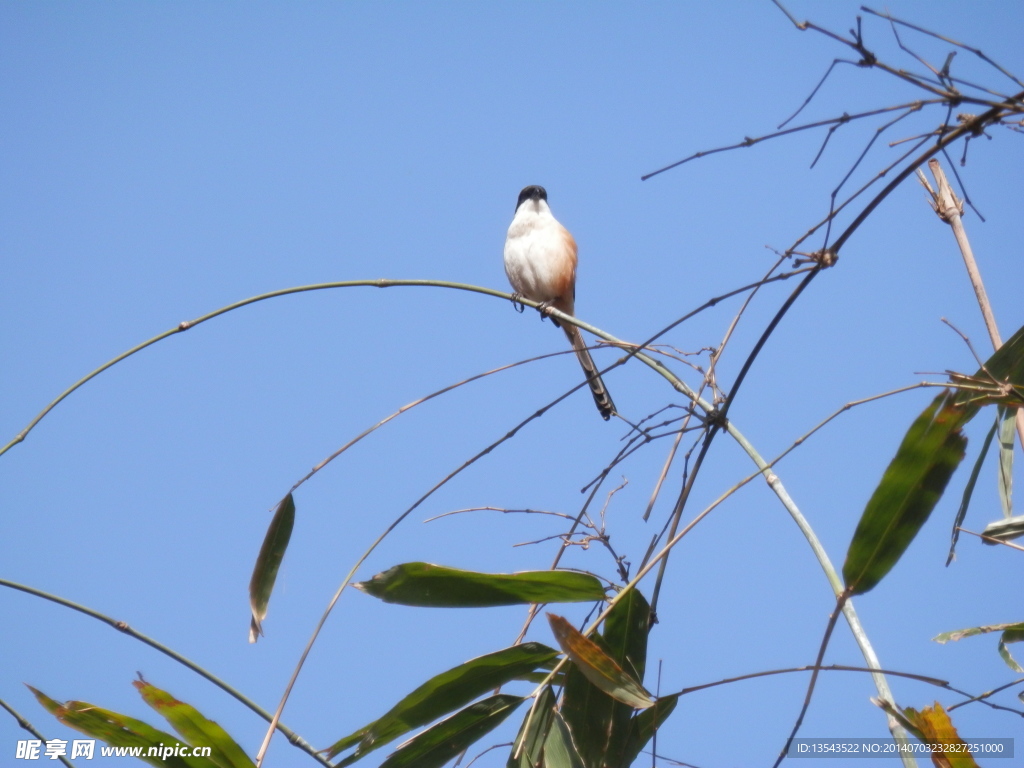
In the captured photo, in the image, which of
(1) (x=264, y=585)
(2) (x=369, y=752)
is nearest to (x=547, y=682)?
(2) (x=369, y=752)

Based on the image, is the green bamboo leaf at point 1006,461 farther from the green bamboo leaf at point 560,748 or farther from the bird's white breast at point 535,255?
the bird's white breast at point 535,255

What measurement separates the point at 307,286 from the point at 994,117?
47.9 inches

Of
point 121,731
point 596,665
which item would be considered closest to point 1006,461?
point 596,665

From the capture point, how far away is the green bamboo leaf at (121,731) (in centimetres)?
174

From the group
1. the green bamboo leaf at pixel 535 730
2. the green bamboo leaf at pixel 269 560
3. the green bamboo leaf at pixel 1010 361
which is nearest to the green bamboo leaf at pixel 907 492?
the green bamboo leaf at pixel 1010 361

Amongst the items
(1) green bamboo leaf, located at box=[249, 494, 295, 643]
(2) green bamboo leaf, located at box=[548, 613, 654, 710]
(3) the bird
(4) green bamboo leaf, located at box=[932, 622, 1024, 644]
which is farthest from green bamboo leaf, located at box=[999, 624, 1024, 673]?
(3) the bird

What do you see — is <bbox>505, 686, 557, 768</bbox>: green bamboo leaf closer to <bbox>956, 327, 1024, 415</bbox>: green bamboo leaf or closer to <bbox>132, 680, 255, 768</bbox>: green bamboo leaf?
<bbox>132, 680, 255, 768</bbox>: green bamboo leaf

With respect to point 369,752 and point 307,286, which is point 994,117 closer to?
point 307,286

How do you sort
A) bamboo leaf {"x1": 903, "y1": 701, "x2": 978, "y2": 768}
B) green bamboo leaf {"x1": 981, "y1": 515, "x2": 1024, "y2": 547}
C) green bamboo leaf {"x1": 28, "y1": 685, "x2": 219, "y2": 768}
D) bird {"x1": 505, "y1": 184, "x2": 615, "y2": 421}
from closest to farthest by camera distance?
bamboo leaf {"x1": 903, "y1": 701, "x2": 978, "y2": 768}
green bamboo leaf {"x1": 28, "y1": 685, "x2": 219, "y2": 768}
green bamboo leaf {"x1": 981, "y1": 515, "x2": 1024, "y2": 547}
bird {"x1": 505, "y1": 184, "x2": 615, "y2": 421}

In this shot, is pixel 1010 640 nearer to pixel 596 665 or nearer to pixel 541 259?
pixel 596 665

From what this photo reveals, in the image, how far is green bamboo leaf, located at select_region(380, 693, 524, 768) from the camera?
69.0 inches

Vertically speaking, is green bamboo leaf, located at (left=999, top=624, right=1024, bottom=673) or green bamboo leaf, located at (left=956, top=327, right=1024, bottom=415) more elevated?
green bamboo leaf, located at (left=956, top=327, right=1024, bottom=415)

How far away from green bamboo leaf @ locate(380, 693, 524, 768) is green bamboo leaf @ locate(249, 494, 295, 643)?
0.42 meters

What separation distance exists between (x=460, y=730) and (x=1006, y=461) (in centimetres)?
138
